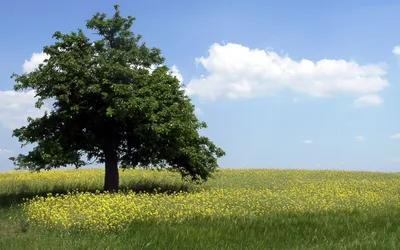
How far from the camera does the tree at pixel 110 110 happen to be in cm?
2030

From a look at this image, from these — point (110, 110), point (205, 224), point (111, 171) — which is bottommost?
point (205, 224)

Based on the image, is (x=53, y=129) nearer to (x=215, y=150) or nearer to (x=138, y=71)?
(x=138, y=71)

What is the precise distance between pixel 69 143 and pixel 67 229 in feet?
30.7

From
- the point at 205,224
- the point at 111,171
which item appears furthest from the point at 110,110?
the point at 205,224

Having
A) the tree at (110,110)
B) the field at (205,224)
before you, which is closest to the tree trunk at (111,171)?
the tree at (110,110)

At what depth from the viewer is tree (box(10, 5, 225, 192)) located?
66.6 ft

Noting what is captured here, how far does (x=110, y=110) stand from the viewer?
19312 millimetres

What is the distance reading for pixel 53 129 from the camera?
2202 cm

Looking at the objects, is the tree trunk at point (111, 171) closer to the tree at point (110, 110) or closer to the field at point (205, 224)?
the tree at point (110, 110)

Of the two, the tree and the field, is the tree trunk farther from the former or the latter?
the field

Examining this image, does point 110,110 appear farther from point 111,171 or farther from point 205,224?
point 205,224

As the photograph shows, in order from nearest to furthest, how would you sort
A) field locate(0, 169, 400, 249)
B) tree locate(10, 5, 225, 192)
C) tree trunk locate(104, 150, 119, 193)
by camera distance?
field locate(0, 169, 400, 249)
tree locate(10, 5, 225, 192)
tree trunk locate(104, 150, 119, 193)

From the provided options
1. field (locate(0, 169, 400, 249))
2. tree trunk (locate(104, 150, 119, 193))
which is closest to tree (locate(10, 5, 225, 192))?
tree trunk (locate(104, 150, 119, 193))

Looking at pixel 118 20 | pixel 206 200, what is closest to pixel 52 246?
pixel 206 200
